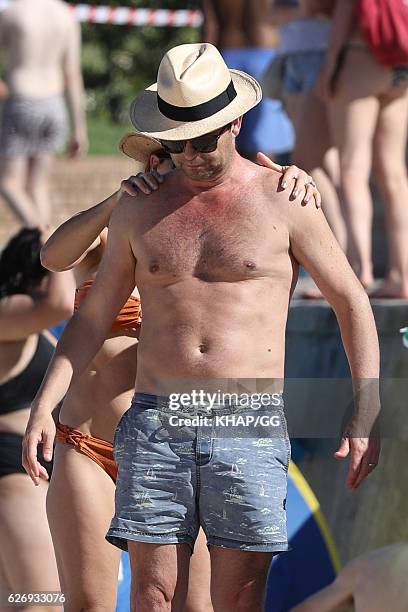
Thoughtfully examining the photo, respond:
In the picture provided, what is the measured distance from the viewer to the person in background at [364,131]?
6184 mm

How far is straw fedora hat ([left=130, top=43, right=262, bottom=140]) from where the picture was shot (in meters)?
3.58

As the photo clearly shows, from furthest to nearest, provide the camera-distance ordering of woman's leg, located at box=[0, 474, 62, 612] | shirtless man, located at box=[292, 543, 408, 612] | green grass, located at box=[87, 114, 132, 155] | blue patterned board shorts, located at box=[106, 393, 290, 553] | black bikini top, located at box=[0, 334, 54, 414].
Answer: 1. green grass, located at box=[87, 114, 132, 155]
2. black bikini top, located at box=[0, 334, 54, 414]
3. woman's leg, located at box=[0, 474, 62, 612]
4. shirtless man, located at box=[292, 543, 408, 612]
5. blue patterned board shorts, located at box=[106, 393, 290, 553]

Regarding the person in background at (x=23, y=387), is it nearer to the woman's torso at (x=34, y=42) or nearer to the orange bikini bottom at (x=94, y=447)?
the orange bikini bottom at (x=94, y=447)

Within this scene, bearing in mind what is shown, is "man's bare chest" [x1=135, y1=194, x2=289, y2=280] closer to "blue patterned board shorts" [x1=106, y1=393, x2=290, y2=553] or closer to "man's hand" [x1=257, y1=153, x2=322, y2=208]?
"man's hand" [x1=257, y1=153, x2=322, y2=208]

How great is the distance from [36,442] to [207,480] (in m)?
0.47

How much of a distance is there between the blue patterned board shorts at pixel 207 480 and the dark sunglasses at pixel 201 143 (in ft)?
2.19

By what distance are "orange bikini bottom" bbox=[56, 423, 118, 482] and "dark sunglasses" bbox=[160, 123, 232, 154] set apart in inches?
41.6

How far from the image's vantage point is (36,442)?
3641 millimetres

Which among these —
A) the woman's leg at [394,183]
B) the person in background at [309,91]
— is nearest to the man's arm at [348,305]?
the woman's leg at [394,183]

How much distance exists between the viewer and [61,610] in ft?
15.8

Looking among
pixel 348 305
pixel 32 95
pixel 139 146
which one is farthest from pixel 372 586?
pixel 32 95

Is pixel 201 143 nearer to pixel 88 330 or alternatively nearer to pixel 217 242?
pixel 217 242

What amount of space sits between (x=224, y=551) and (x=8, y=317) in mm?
1845

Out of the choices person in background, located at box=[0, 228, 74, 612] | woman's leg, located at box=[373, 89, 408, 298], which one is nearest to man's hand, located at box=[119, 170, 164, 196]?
person in background, located at box=[0, 228, 74, 612]
